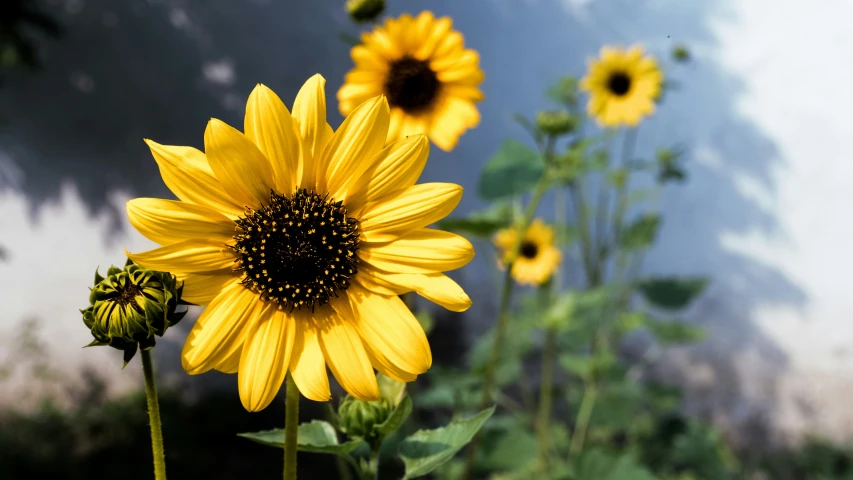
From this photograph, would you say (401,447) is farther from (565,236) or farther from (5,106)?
(5,106)

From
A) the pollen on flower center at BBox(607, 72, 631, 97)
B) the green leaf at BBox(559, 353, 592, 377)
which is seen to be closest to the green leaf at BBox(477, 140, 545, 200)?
the green leaf at BBox(559, 353, 592, 377)

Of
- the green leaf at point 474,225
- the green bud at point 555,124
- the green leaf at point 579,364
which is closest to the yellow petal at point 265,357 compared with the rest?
the green leaf at point 474,225

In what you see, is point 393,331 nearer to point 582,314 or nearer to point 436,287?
point 436,287

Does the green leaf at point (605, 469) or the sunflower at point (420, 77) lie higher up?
the sunflower at point (420, 77)

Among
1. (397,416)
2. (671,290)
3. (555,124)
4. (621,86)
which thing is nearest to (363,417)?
(397,416)

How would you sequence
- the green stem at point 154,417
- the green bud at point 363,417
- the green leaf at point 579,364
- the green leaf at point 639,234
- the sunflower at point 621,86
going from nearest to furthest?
the green stem at point 154,417 < the green bud at point 363,417 < the green leaf at point 579,364 < the sunflower at point 621,86 < the green leaf at point 639,234

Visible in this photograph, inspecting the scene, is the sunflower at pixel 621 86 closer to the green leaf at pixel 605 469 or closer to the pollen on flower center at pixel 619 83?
the pollen on flower center at pixel 619 83


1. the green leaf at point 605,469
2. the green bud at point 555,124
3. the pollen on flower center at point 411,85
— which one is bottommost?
the green leaf at point 605,469

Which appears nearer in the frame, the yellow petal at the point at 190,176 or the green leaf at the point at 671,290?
the yellow petal at the point at 190,176
